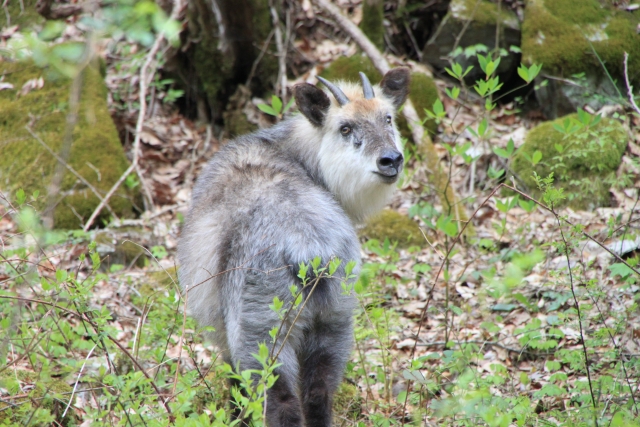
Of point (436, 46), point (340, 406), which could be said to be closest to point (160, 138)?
point (436, 46)

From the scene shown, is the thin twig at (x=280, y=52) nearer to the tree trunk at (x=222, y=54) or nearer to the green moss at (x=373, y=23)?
the tree trunk at (x=222, y=54)

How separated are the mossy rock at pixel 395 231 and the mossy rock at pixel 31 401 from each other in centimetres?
361

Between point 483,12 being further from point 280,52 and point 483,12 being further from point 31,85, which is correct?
point 31,85

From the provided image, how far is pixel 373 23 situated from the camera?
8766mm

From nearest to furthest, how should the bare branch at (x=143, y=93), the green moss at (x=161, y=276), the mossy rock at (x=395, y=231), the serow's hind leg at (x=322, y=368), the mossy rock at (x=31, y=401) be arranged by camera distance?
the mossy rock at (x=31, y=401)
the serow's hind leg at (x=322, y=368)
the green moss at (x=161, y=276)
the mossy rock at (x=395, y=231)
the bare branch at (x=143, y=93)

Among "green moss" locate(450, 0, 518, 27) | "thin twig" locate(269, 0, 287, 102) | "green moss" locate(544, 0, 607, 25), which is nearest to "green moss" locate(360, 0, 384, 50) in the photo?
"green moss" locate(450, 0, 518, 27)

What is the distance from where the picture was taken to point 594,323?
14.5 ft

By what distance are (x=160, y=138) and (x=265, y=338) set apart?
6314 millimetres

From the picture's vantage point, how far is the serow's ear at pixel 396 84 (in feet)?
15.6

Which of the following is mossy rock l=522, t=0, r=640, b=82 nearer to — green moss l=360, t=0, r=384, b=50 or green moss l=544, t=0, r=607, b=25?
green moss l=544, t=0, r=607, b=25

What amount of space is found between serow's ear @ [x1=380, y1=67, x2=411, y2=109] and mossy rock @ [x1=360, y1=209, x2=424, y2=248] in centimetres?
199

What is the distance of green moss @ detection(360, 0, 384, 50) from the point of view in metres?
8.72

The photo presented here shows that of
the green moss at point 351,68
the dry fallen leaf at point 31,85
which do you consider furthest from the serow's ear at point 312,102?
the dry fallen leaf at point 31,85

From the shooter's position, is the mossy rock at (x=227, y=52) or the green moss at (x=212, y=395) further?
the mossy rock at (x=227, y=52)
